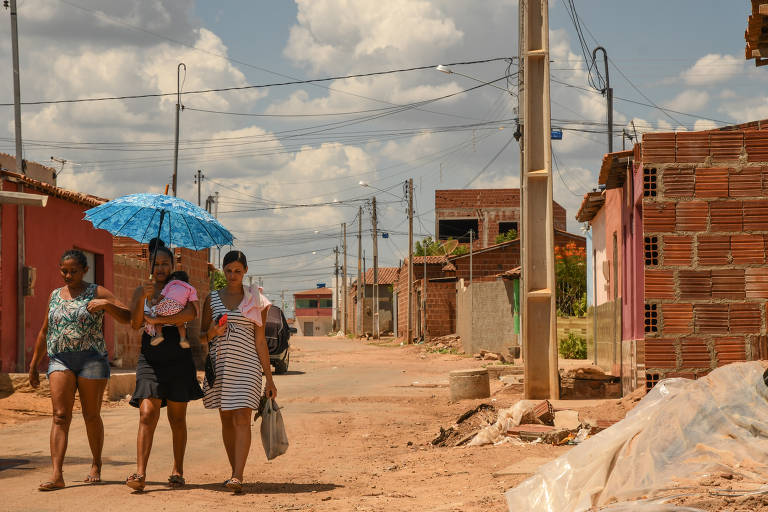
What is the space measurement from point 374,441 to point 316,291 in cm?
11947

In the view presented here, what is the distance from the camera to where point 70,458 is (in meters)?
8.99

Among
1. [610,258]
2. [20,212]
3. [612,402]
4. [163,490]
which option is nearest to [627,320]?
[612,402]

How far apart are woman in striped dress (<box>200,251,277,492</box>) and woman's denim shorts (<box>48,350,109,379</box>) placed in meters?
0.88

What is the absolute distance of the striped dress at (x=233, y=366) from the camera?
23.6 ft

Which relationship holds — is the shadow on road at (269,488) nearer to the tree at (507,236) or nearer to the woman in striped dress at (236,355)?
the woman in striped dress at (236,355)

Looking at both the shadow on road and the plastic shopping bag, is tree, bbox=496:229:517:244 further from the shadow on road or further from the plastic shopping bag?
the plastic shopping bag

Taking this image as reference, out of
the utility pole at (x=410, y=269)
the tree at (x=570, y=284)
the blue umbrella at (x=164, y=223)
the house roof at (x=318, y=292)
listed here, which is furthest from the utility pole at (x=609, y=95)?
the house roof at (x=318, y=292)

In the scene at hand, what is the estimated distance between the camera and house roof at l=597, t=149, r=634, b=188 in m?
12.1

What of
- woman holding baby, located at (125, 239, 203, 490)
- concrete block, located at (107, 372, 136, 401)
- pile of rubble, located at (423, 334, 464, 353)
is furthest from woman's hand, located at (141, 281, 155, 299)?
pile of rubble, located at (423, 334, 464, 353)

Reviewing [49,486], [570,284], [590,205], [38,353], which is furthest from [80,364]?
[570,284]

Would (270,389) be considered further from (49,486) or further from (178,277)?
(49,486)

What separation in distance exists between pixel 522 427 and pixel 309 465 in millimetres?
2292

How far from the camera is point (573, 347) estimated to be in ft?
82.2

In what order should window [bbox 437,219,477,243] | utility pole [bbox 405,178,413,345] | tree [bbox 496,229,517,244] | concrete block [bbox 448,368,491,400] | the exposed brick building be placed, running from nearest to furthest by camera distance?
concrete block [bbox 448,368,491,400] → utility pole [bbox 405,178,413,345] → tree [bbox 496,229,517,244] → the exposed brick building → window [bbox 437,219,477,243]
